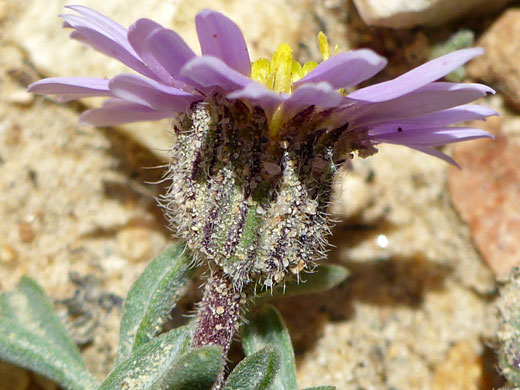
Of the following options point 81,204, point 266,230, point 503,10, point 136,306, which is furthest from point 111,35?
point 503,10

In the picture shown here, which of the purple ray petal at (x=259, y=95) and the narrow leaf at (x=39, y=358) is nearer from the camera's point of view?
the purple ray petal at (x=259, y=95)

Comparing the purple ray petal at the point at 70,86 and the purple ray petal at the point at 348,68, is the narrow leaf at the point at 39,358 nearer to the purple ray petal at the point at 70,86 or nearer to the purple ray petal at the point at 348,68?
the purple ray petal at the point at 70,86

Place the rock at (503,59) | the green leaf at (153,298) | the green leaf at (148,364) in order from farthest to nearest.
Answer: the rock at (503,59)
the green leaf at (153,298)
the green leaf at (148,364)

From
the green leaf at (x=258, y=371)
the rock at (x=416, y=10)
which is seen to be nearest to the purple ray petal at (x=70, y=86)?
the green leaf at (x=258, y=371)

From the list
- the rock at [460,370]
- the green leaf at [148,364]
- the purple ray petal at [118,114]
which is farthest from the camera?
the rock at [460,370]

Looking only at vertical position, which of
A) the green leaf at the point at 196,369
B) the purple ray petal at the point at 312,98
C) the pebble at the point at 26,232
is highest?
the purple ray petal at the point at 312,98

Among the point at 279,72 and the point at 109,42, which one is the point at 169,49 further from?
the point at 279,72

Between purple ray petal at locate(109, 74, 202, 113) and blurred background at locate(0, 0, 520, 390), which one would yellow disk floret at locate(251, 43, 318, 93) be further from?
blurred background at locate(0, 0, 520, 390)

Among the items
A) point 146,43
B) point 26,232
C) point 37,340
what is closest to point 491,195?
point 146,43
